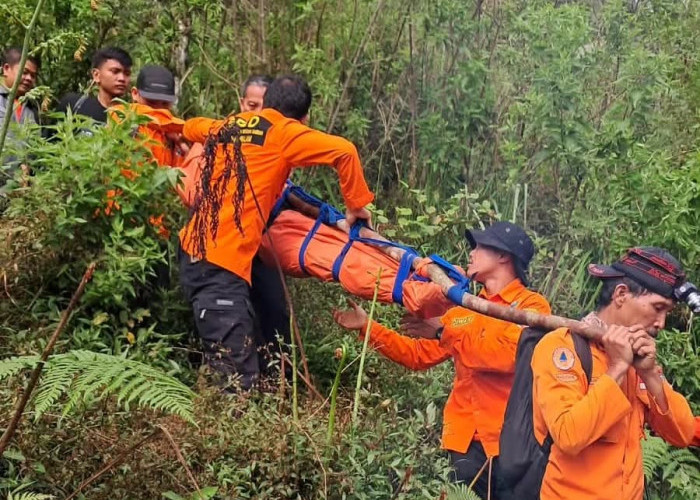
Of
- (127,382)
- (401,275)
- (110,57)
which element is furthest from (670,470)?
(110,57)

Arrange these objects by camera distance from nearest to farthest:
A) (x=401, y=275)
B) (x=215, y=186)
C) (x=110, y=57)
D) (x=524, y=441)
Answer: (x=524, y=441), (x=215, y=186), (x=401, y=275), (x=110, y=57)

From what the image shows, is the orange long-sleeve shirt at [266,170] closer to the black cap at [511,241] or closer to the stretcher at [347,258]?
the stretcher at [347,258]

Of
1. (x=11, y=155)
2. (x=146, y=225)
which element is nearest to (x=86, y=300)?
(x=146, y=225)

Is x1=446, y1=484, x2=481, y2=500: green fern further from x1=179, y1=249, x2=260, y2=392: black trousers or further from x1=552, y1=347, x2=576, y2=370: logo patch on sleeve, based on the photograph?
x1=179, y1=249, x2=260, y2=392: black trousers

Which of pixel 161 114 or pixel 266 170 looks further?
pixel 161 114

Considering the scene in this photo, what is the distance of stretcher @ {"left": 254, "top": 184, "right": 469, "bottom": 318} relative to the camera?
213 inches

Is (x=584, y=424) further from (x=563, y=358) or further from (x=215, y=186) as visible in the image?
(x=215, y=186)

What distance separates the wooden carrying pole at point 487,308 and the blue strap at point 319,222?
0.17ft

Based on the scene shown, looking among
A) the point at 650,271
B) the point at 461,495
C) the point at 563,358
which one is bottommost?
the point at 461,495

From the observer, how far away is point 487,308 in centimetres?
485

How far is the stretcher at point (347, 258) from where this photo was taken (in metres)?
5.42

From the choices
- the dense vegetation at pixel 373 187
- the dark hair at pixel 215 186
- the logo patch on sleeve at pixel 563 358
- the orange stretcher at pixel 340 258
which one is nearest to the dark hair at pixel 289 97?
the dark hair at pixel 215 186

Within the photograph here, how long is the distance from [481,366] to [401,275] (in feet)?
2.33

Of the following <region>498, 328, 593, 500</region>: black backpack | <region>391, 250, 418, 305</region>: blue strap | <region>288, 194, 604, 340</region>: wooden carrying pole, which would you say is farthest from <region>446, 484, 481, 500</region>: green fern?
<region>391, 250, 418, 305</region>: blue strap
